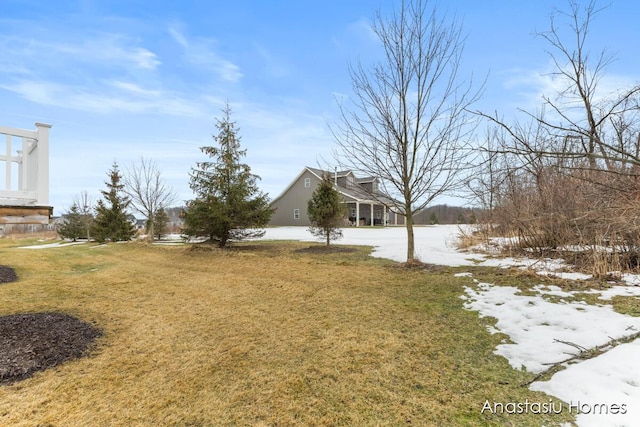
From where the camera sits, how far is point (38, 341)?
3271 mm

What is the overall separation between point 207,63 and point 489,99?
852cm

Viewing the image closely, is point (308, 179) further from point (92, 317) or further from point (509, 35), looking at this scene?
point (92, 317)

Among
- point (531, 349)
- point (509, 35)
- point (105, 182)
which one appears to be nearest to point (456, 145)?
point (509, 35)

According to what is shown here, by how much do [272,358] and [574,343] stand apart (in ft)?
10.1

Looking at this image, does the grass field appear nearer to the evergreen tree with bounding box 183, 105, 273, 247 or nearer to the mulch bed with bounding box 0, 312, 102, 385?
the mulch bed with bounding box 0, 312, 102, 385

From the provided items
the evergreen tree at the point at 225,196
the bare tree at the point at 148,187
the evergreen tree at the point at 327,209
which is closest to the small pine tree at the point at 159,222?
the bare tree at the point at 148,187

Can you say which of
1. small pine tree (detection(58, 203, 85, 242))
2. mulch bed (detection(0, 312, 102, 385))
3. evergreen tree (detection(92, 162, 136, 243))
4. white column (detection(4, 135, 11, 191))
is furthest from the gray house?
white column (detection(4, 135, 11, 191))

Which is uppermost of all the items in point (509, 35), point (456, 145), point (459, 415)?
point (509, 35)

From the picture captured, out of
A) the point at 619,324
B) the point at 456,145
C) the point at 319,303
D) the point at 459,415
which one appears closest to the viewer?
the point at 459,415

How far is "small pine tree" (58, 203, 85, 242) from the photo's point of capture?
70.1 ft

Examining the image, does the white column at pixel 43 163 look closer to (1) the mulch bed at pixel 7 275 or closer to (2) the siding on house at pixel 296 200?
(1) the mulch bed at pixel 7 275

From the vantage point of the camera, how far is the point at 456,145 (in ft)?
21.9

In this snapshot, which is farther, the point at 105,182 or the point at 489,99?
the point at 105,182

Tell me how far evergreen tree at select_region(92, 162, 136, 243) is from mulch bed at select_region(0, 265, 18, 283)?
35.3 ft
